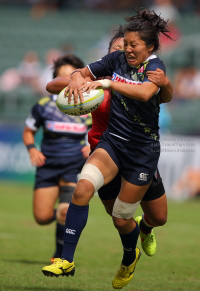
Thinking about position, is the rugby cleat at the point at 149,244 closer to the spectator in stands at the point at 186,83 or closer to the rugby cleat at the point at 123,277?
the rugby cleat at the point at 123,277

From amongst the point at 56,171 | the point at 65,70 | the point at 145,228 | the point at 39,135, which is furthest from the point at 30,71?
the point at 145,228

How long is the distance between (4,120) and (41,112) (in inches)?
375

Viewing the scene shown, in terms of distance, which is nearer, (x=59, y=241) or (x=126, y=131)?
(x=126, y=131)

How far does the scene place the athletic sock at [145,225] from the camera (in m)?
5.69

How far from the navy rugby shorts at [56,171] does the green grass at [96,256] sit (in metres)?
0.97

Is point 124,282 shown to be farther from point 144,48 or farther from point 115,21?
point 115,21

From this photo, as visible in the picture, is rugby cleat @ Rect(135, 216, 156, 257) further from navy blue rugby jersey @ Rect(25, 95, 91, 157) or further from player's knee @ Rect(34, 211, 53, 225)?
navy blue rugby jersey @ Rect(25, 95, 91, 157)

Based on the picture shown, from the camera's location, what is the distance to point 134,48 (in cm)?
461

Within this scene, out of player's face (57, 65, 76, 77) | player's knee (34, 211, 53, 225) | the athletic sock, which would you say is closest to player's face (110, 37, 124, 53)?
player's face (57, 65, 76, 77)

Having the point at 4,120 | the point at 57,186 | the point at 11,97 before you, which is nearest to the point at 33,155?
the point at 57,186

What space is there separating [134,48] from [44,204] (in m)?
2.72

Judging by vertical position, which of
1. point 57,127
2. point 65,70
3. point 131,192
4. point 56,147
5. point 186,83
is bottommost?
point 131,192

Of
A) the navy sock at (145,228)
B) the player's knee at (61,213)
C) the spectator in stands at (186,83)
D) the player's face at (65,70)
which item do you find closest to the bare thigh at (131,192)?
the navy sock at (145,228)

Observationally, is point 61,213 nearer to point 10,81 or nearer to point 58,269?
point 58,269
